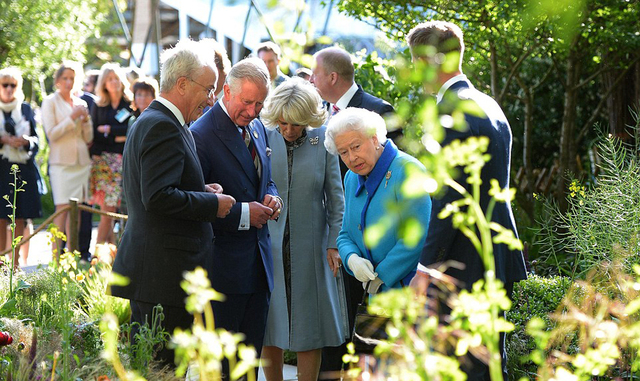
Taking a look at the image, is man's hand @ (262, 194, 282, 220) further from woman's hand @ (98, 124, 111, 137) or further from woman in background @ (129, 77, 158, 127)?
woman's hand @ (98, 124, 111, 137)

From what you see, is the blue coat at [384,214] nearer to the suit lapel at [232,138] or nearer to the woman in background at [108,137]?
the suit lapel at [232,138]

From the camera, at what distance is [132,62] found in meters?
16.8

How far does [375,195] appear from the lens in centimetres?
392

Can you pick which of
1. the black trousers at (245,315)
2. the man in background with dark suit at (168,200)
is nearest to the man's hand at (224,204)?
the man in background with dark suit at (168,200)

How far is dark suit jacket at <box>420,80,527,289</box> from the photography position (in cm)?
338

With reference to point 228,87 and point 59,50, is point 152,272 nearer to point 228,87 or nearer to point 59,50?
point 228,87

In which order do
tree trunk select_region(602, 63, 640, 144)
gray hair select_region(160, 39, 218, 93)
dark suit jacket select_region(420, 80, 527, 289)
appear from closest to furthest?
dark suit jacket select_region(420, 80, 527, 289) < gray hair select_region(160, 39, 218, 93) < tree trunk select_region(602, 63, 640, 144)

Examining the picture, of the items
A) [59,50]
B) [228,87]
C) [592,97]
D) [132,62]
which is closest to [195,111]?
[228,87]

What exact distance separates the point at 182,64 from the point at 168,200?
0.59m

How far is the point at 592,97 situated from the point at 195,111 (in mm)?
10592

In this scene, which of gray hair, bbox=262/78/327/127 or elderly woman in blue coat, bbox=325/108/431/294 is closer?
elderly woman in blue coat, bbox=325/108/431/294

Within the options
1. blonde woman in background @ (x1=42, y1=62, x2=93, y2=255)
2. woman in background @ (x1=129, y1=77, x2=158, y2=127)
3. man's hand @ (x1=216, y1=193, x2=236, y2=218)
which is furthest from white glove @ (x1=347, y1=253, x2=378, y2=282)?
blonde woman in background @ (x1=42, y1=62, x2=93, y2=255)

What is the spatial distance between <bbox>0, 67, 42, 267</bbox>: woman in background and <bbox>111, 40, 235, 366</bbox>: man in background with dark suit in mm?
5008

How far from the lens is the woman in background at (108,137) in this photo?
29.1 ft
